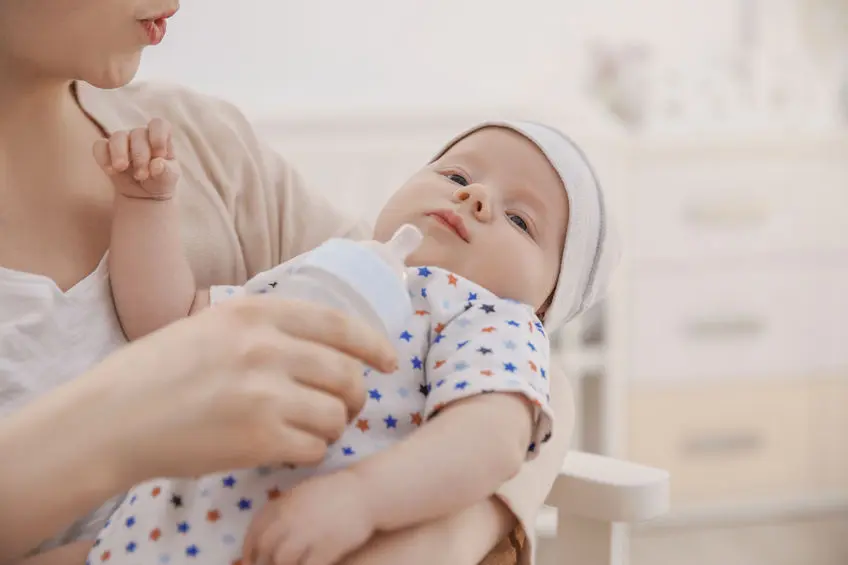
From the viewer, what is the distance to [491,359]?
0.74m

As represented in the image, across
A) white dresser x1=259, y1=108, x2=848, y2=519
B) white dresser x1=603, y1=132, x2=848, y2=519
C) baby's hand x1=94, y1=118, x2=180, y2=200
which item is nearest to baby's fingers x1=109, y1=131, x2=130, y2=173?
baby's hand x1=94, y1=118, x2=180, y2=200

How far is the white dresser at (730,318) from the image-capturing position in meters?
2.45

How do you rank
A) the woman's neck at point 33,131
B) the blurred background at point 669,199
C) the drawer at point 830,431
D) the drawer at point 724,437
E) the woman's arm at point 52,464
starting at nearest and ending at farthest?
the woman's arm at point 52,464, the woman's neck at point 33,131, the blurred background at point 669,199, the drawer at point 724,437, the drawer at point 830,431

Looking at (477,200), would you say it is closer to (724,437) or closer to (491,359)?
(491,359)

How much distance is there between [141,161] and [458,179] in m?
0.32

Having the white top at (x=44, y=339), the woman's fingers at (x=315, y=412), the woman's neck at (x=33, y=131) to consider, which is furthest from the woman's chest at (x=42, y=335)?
the woman's fingers at (x=315, y=412)

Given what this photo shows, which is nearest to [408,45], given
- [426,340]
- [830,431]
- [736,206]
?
[736,206]

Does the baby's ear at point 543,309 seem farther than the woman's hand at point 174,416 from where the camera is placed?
Yes

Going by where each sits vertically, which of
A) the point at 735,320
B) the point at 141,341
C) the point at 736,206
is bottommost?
the point at 735,320

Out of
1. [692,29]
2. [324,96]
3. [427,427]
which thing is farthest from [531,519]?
[692,29]

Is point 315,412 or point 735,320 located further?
point 735,320

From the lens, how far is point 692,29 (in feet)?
10.2

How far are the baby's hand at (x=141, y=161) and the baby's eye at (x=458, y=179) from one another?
28 centimetres

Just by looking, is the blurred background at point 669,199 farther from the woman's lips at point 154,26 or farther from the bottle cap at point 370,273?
the bottle cap at point 370,273
